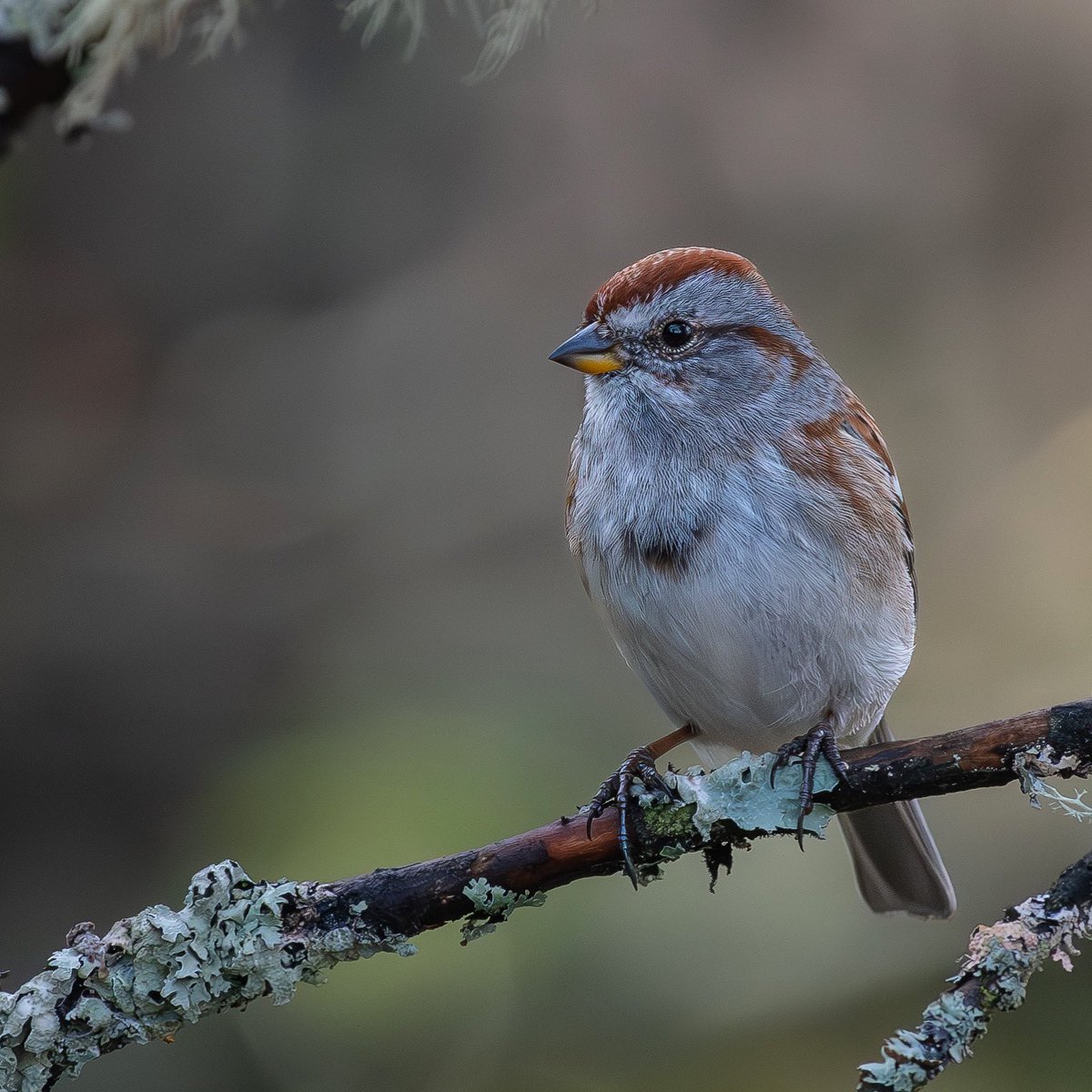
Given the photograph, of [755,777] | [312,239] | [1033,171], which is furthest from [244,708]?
[1033,171]

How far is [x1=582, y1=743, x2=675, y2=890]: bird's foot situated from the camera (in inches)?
93.0

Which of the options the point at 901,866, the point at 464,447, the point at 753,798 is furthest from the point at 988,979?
the point at 464,447

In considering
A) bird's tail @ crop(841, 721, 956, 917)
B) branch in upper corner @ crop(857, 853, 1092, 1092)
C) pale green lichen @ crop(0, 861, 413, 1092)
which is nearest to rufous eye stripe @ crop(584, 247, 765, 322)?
bird's tail @ crop(841, 721, 956, 917)

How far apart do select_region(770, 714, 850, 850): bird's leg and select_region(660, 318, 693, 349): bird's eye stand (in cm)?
99

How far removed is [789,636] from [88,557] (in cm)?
267

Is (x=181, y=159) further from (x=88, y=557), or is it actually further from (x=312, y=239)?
(x=88, y=557)

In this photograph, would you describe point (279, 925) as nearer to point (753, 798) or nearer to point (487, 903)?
point (487, 903)

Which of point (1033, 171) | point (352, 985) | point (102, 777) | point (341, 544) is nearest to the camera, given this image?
point (352, 985)

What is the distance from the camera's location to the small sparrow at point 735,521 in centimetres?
285

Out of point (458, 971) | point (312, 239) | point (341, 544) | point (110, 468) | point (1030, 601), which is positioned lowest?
point (458, 971)

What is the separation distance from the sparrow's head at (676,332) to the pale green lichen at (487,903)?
1.27m

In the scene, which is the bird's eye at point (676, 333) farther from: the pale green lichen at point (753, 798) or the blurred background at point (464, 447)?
the blurred background at point (464, 447)

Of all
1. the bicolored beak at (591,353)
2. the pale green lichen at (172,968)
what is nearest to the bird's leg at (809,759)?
the pale green lichen at (172,968)

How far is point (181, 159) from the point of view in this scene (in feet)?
16.1
